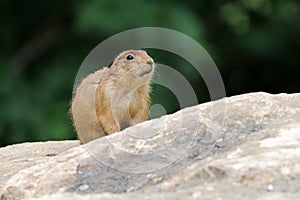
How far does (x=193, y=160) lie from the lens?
132 inches

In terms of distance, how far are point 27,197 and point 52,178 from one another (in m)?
0.13

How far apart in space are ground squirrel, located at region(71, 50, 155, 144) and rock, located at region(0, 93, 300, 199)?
2.76 feet

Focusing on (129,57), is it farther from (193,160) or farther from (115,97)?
(193,160)

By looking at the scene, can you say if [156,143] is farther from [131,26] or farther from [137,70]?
[131,26]

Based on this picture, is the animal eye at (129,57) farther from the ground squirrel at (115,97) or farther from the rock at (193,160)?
the rock at (193,160)

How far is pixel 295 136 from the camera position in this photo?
3436 mm

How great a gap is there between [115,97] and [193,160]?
138 centimetres

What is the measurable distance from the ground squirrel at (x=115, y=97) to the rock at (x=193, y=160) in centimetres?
84

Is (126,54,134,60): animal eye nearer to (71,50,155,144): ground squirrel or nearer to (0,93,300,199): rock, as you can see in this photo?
(71,50,155,144): ground squirrel

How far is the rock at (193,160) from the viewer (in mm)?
3088

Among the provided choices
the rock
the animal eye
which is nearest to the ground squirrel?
the animal eye

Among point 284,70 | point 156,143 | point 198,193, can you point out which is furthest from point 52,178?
point 284,70

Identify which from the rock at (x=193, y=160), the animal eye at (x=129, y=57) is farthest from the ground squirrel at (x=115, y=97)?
the rock at (x=193, y=160)

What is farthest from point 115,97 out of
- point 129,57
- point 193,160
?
point 193,160
